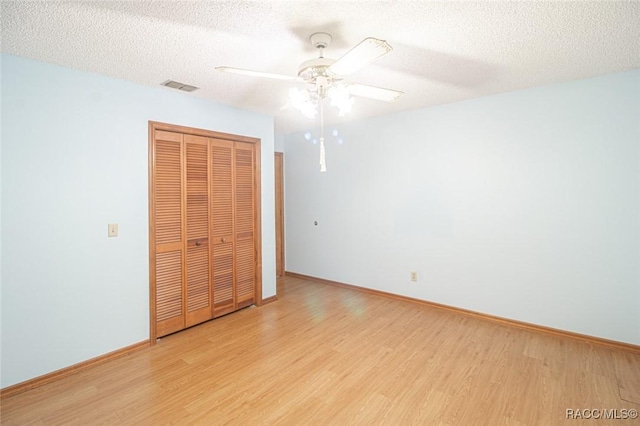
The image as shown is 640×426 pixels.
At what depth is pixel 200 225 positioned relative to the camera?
326 centimetres

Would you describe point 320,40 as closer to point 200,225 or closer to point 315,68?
point 315,68

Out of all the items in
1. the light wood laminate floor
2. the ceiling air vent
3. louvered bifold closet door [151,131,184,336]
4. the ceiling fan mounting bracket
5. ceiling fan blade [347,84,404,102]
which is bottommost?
the light wood laminate floor

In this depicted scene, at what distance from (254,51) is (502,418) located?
9.40 ft

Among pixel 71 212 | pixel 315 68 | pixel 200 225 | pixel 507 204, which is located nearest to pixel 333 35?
pixel 315 68

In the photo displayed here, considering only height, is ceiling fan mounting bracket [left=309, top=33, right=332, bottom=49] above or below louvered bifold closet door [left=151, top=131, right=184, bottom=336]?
above


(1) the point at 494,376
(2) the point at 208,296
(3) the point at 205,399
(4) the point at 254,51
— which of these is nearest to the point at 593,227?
(1) the point at 494,376

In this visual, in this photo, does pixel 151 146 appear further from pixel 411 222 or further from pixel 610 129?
pixel 610 129

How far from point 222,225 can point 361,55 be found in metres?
2.51

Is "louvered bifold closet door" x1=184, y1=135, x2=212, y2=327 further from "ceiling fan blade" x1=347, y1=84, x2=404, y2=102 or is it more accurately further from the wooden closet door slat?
"ceiling fan blade" x1=347, y1=84, x2=404, y2=102

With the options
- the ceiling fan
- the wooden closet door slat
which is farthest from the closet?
the ceiling fan

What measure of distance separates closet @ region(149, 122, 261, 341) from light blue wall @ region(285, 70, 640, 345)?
145cm

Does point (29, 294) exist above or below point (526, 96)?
Result: below

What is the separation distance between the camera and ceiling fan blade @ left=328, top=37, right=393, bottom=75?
143 cm

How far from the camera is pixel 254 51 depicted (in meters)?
2.18
